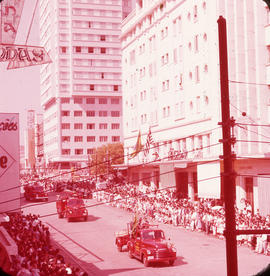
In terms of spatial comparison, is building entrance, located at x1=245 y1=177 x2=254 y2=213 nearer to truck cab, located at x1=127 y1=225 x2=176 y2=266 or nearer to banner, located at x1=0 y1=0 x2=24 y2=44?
truck cab, located at x1=127 y1=225 x2=176 y2=266

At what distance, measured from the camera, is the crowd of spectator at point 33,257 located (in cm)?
1572

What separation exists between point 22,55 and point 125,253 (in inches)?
568

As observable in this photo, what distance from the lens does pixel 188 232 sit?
28.7m

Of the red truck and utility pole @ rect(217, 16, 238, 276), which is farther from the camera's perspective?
the red truck

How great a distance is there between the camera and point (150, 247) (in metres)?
22.7

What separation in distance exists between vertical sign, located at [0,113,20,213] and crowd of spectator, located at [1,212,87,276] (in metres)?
1.16

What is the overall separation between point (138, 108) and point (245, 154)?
7885 mm

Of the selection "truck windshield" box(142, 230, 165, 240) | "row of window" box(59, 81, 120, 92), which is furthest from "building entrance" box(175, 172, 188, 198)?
"truck windshield" box(142, 230, 165, 240)

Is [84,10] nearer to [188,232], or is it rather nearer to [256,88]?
[256,88]

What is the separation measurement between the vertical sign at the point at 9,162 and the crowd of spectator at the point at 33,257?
1161mm

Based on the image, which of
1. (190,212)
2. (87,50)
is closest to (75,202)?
(190,212)

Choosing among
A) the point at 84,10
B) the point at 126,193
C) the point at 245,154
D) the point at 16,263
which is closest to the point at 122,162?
the point at 126,193

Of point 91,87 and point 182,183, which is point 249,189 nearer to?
point 182,183

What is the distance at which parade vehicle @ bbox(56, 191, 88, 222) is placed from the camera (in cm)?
3300
